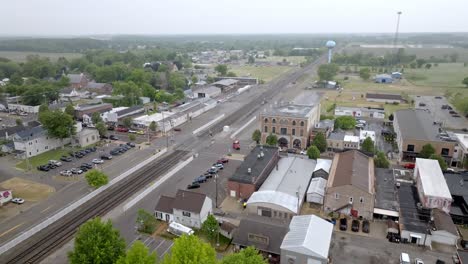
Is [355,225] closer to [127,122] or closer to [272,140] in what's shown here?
[272,140]

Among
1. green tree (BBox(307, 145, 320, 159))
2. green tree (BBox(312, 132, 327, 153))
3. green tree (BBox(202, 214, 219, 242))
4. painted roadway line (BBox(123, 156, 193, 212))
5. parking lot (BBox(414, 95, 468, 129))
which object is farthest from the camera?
parking lot (BBox(414, 95, 468, 129))

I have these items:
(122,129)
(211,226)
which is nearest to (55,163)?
(122,129)

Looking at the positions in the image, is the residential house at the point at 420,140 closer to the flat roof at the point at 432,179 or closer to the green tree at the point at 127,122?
the flat roof at the point at 432,179

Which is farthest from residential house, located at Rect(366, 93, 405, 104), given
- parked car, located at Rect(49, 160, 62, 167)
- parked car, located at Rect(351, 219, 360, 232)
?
parked car, located at Rect(49, 160, 62, 167)

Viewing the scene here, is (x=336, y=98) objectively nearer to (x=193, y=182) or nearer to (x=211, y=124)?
(x=211, y=124)

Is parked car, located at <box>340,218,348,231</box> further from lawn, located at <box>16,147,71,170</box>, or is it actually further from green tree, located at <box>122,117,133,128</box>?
green tree, located at <box>122,117,133,128</box>

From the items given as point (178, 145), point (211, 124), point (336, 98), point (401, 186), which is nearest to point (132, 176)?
point (178, 145)
